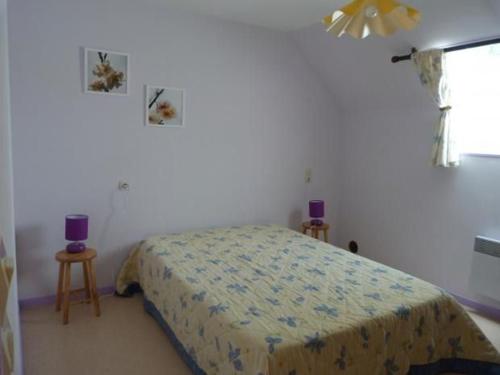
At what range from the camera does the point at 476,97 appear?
116 inches

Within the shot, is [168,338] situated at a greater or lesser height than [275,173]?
lesser

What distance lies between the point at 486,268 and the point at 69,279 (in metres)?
3.02

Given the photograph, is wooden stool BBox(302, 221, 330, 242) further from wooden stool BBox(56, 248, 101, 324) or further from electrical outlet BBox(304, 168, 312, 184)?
wooden stool BBox(56, 248, 101, 324)

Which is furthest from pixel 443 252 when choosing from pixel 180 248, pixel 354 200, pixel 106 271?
pixel 106 271

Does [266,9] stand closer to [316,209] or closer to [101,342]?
[316,209]

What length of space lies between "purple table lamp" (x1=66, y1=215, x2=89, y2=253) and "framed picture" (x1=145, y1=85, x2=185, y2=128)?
3.10 ft

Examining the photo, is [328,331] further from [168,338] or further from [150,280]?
[150,280]

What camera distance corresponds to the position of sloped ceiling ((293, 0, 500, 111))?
8.25 ft

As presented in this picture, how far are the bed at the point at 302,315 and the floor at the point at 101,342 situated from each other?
12 centimetres

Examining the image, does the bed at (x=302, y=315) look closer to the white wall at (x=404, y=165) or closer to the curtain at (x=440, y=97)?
the white wall at (x=404, y=165)

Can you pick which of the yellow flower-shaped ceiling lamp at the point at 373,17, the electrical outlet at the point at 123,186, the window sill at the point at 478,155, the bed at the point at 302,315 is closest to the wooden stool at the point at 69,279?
the bed at the point at 302,315

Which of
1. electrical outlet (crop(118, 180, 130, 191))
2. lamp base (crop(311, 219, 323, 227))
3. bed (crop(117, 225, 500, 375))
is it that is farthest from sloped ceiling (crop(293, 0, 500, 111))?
electrical outlet (crop(118, 180, 130, 191))

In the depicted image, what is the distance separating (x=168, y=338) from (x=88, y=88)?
191cm

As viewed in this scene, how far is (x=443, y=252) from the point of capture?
3.19 m
